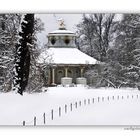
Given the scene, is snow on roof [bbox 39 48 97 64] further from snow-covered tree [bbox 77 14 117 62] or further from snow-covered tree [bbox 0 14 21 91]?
snow-covered tree [bbox 0 14 21 91]

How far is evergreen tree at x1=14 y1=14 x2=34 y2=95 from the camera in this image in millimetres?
38844

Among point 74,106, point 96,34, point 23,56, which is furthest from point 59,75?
point 96,34

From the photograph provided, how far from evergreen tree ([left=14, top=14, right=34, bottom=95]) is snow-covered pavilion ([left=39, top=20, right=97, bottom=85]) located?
11.8 inches

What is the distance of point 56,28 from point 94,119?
190cm

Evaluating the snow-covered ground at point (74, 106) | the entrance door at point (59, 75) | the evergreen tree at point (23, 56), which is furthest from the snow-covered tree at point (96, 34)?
the evergreen tree at point (23, 56)

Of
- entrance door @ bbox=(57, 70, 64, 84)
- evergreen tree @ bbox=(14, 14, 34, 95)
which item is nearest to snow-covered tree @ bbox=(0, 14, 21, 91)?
evergreen tree @ bbox=(14, 14, 34, 95)

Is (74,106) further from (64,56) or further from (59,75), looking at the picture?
(64,56)

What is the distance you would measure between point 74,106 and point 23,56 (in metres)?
1.38

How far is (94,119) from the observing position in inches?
1515

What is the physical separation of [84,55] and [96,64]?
0.31m

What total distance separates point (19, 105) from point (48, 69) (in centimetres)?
90

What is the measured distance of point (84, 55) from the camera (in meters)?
38.8

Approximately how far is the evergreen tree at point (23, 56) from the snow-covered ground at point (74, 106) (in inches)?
9.8

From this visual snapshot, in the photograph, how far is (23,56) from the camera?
38906 mm
